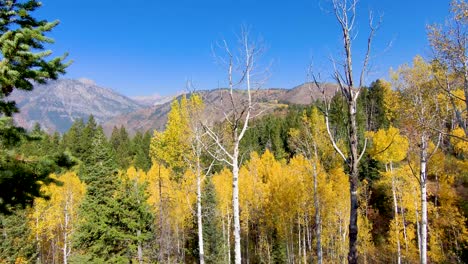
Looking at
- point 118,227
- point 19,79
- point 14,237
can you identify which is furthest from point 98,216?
point 19,79

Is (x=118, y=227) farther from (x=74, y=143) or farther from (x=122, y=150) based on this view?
(x=122, y=150)

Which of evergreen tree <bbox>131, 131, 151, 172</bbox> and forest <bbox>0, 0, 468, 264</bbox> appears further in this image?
evergreen tree <bbox>131, 131, 151, 172</bbox>

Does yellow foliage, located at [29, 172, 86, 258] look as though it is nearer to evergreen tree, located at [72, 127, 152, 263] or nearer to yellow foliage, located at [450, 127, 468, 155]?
evergreen tree, located at [72, 127, 152, 263]

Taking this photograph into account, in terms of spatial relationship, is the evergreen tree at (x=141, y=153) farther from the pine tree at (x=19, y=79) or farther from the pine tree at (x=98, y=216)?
the pine tree at (x=19, y=79)

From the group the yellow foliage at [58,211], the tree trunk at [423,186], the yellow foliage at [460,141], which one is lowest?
the yellow foliage at [58,211]

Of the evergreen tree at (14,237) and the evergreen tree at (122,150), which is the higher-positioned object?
the evergreen tree at (122,150)

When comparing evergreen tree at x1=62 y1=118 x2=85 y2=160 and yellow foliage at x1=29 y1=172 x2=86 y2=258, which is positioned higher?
evergreen tree at x1=62 y1=118 x2=85 y2=160

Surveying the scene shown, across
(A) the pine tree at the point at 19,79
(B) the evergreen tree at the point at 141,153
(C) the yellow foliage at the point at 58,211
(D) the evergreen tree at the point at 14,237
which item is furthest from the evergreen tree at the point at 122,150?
(A) the pine tree at the point at 19,79

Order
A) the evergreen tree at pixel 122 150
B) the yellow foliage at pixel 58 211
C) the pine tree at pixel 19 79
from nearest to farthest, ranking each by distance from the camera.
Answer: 1. the pine tree at pixel 19 79
2. the yellow foliage at pixel 58 211
3. the evergreen tree at pixel 122 150

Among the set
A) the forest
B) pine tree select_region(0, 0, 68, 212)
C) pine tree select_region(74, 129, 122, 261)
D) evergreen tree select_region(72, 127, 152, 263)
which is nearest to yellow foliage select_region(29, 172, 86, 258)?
the forest

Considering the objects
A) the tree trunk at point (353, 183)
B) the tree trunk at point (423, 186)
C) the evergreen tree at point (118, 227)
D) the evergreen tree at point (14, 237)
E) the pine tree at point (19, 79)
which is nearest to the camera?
the pine tree at point (19, 79)

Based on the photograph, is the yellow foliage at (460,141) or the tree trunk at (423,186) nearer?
the tree trunk at (423,186)

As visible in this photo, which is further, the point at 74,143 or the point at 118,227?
the point at 74,143

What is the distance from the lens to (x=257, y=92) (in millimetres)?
11094
